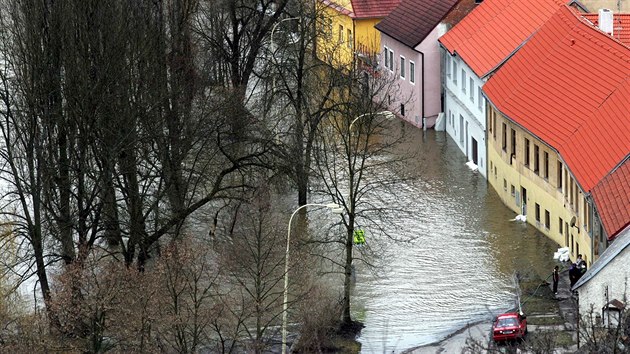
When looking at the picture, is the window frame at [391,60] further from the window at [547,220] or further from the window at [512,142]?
the window at [547,220]

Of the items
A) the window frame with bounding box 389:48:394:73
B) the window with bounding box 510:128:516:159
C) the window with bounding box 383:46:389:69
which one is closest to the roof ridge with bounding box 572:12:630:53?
the window with bounding box 510:128:516:159

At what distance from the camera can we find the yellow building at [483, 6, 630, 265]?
5025cm

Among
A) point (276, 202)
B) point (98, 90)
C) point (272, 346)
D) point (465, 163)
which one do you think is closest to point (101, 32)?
point (98, 90)

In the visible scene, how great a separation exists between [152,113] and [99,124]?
113 inches

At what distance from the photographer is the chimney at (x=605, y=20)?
61031 millimetres

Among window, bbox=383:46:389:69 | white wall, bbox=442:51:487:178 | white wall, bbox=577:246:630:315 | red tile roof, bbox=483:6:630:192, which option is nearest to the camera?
white wall, bbox=577:246:630:315

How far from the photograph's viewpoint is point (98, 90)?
48781 mm

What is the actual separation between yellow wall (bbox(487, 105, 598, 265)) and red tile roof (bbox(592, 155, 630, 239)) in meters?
1.65

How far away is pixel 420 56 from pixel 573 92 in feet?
59.8

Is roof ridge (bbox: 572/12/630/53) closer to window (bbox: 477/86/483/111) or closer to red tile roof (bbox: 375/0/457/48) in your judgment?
window (bbox: 477/86/483/111)

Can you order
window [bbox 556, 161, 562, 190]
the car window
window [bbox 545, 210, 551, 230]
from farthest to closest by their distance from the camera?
window [bbox 545, 210, 551, 230], window [bbox 556, 161, 562, 190], the car window

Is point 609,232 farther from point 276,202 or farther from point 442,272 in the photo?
point 276,202

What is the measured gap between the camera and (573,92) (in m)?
57.0

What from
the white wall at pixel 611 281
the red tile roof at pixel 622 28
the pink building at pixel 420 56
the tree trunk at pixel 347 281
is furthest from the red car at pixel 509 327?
the pink building at pixel 420 56
